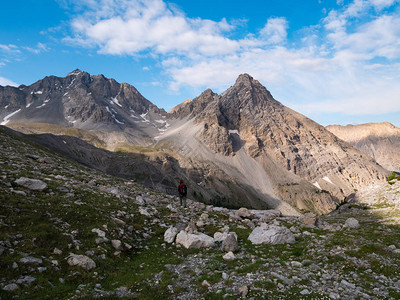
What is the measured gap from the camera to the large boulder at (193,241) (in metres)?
19.1

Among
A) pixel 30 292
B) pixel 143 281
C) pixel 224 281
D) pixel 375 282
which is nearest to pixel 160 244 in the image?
pixel 143 281

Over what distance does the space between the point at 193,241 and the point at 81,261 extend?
8.60m

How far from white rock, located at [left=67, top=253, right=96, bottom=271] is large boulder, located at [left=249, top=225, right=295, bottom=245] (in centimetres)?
1317

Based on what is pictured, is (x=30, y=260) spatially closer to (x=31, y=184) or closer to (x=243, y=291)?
(x=31, y=184)

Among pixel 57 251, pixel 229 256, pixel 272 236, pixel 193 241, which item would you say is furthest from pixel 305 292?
pixel 57 251

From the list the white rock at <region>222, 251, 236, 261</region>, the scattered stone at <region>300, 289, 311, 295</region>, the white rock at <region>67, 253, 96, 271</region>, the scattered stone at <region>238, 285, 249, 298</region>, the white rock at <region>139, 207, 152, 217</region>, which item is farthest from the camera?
the white rock at <region>139, 207, 152, 217</region>

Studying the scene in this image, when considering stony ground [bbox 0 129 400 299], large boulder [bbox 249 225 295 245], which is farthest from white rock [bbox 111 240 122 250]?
large boulder [bbox 249 225 295 245]

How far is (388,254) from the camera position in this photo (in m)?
14.8

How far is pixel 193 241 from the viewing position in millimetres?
19125

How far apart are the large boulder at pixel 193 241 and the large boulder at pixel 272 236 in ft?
13.6

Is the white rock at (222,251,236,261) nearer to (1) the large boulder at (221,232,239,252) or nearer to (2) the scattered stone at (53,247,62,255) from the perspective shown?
(1) the large boulder at (221,232,239,252)

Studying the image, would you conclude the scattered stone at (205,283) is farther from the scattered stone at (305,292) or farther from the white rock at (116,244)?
the white rock at (116,244)

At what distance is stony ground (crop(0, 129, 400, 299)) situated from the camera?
11.3 metres

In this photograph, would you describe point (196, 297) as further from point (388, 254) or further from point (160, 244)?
point (388, 254)
